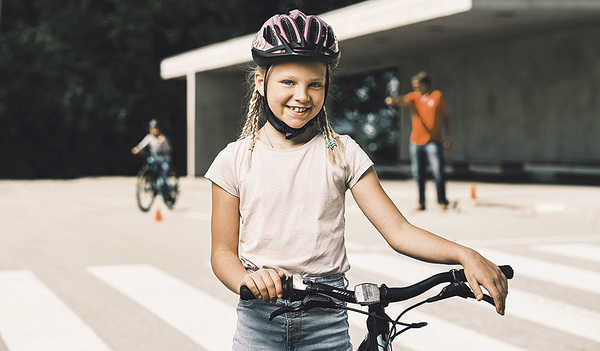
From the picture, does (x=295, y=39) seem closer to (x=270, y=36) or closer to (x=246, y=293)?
(x=270, y=36)

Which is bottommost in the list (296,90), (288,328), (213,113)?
(213,113)

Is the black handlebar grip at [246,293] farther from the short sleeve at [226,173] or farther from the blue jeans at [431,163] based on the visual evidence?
the blue jeans at [431,163]

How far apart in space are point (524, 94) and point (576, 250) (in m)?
14.6

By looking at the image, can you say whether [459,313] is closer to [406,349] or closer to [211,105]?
[406,349]

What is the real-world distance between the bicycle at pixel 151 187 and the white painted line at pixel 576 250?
313 inches

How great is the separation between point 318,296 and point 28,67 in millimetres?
31312

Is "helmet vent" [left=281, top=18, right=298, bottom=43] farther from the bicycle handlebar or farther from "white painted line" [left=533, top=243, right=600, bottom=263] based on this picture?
"white painted line" [left=533, top=243, right=600, bottom=263]

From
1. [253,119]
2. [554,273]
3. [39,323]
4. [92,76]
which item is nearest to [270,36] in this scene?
[253,119]

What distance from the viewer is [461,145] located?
2625 cm

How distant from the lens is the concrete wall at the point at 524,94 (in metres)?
21.8

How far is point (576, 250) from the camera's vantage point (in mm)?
9812

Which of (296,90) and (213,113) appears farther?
(213,113)

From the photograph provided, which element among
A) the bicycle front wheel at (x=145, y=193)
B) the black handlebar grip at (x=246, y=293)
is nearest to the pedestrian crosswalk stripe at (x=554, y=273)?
the black handlebar grip at (x=246, y=293)

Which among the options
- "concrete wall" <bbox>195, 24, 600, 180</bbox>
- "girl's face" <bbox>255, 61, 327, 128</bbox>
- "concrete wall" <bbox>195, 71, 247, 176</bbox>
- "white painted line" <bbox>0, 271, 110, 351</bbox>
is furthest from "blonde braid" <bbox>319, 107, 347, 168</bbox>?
"concrete wall" <bbox>195, 71, 247, 176</bbox>
